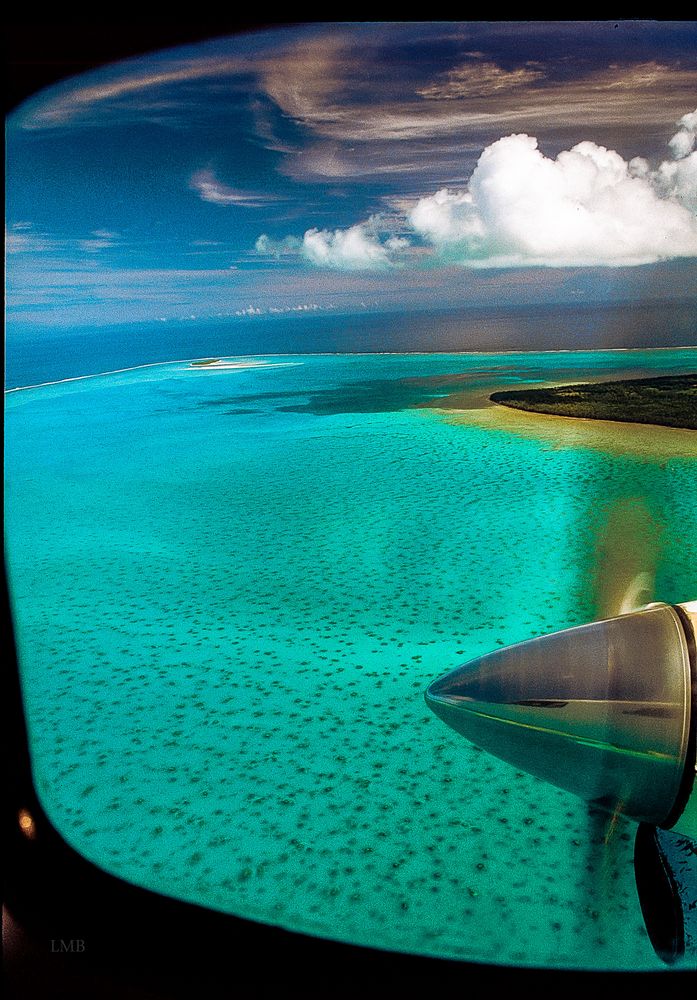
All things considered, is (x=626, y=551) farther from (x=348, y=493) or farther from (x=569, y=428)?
(x=348, y=493)

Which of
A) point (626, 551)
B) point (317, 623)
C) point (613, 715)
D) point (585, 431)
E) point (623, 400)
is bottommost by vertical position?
point (317, 623)

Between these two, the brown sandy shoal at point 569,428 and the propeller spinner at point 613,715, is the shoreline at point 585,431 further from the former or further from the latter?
the propeller spinner at point 613,715

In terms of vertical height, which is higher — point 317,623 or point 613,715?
point 613,715

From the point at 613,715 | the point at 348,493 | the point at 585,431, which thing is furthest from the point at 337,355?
the point at 613,715

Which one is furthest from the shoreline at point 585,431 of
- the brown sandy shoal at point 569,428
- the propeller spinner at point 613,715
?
the propeller spinner at point 613,715

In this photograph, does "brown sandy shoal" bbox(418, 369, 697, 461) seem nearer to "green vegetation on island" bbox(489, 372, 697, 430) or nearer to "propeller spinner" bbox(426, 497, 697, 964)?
"green vegetation on island" bbox(489, 372, 697, 430)

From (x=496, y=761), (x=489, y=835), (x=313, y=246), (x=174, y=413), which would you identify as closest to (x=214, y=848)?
(x=489, y=835)

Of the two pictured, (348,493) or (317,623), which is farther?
(348,493)
